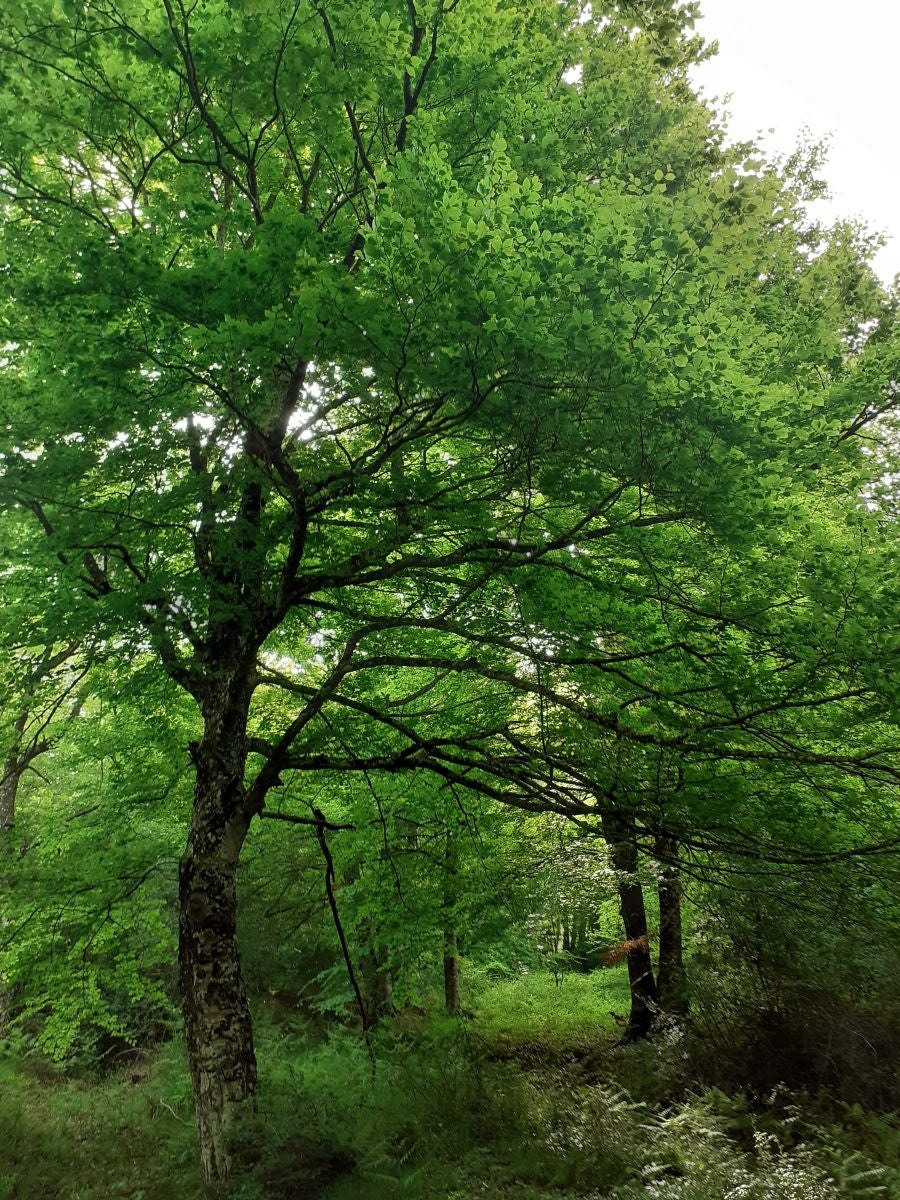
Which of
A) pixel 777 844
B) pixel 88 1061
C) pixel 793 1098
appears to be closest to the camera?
pixel 777 844

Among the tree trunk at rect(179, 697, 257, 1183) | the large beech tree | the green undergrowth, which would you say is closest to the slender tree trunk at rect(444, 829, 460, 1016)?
the large beech tree

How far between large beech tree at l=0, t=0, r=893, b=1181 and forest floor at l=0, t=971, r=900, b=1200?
4.07ft

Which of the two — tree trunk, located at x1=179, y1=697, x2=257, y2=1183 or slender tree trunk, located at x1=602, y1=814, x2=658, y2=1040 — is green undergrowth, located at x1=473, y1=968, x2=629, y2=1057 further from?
tree trunk, located at x1=179, y1=697, x2=257, y2=1183

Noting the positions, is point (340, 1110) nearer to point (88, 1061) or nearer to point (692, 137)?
point (88, 1061)

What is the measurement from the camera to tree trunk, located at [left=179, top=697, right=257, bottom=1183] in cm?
592

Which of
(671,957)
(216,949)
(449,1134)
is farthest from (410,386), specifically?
(671,957)

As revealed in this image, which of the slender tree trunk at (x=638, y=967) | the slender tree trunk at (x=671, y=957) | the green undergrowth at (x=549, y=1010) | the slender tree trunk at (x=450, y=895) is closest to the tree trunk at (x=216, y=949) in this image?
the slender tree trunk at (x=450, y=895)

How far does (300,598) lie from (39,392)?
2584 millimetres

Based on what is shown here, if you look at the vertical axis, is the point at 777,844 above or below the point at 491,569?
below

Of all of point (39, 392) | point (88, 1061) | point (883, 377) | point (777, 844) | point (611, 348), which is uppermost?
point (883, 377)

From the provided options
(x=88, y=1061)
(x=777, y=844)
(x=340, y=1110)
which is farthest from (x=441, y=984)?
(x=777, y=844)

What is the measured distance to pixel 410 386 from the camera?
4320 mm

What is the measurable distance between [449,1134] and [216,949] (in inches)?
123

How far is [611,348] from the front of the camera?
3764 millimetres
